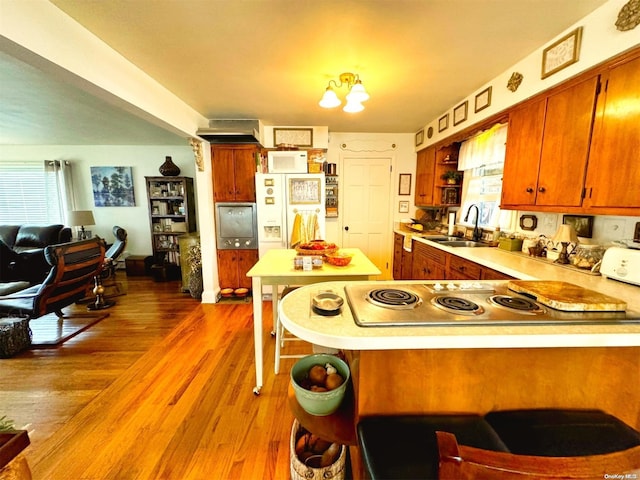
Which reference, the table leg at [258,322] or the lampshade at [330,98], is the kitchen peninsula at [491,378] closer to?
the table leg at [258,322]

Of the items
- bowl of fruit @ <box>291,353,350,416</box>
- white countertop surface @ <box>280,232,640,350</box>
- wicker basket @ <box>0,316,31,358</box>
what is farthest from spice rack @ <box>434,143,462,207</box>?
wicker basket @ <box>0,316,31,358</box>

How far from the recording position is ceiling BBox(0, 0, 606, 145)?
4.85 ft

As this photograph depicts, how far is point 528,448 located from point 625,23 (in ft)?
6.94

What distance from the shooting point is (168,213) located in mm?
4871

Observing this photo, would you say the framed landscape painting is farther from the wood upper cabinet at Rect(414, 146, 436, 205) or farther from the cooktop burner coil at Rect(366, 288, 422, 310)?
the cooktop burner coil at Rect(366, 288, 422, 310)

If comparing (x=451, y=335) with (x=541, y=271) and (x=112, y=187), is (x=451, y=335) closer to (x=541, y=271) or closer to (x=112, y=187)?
(x=541, y=271)

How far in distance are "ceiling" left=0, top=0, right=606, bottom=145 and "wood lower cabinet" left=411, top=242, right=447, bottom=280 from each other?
1666 millimetres

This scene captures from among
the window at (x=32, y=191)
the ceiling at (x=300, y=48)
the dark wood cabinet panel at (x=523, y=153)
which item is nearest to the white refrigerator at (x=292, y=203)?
the ceiling at (x=300, y=48)

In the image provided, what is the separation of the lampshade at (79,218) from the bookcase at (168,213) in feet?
2.94

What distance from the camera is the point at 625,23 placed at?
4.47ft

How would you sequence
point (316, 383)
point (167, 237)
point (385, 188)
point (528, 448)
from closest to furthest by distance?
point (528, 448)
point (316, 383)
point (385, 188)
point (167, 237)

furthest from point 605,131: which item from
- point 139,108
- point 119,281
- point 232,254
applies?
point 119,281

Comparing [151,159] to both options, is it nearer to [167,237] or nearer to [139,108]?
[167,237]

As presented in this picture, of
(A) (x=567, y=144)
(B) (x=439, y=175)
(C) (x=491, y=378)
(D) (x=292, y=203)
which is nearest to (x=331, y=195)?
(D) (x=292, y=203)
